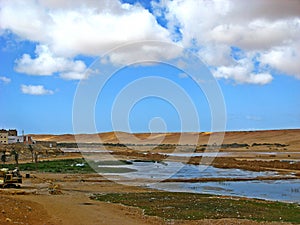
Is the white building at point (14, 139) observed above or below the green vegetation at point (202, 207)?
above

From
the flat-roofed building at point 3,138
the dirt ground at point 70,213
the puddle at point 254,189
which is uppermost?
the flat-roofed building at point 3,138

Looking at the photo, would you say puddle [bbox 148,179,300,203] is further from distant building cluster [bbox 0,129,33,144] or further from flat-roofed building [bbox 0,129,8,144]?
distant building cluster [bbox 0,129,33,144]

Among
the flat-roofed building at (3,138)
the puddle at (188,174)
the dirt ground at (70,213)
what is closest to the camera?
the dirt ground at (70,213)

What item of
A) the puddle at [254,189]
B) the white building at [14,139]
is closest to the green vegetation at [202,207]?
the puddle at [254,189]

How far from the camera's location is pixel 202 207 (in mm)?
23141

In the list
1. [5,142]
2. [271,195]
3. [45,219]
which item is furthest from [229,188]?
[5,142]

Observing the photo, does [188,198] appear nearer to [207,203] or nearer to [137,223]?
[207,203]

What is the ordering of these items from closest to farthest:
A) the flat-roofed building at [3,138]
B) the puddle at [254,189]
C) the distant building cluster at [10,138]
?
1. the puddle at [254,189]
2. the flat-roofed building at [3,138]
3. the distant building cluster at [10,138]

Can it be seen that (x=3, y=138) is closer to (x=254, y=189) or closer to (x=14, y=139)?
(x=14, y=139)

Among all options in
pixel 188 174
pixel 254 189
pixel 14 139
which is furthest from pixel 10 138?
pixel 254 189

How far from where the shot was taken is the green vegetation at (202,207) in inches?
804

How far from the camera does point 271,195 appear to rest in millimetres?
32125

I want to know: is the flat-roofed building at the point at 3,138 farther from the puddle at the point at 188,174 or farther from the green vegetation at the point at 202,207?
the green vegetation at the point at 202,207

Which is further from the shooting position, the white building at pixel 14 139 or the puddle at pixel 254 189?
the white building at pixel 14 139
